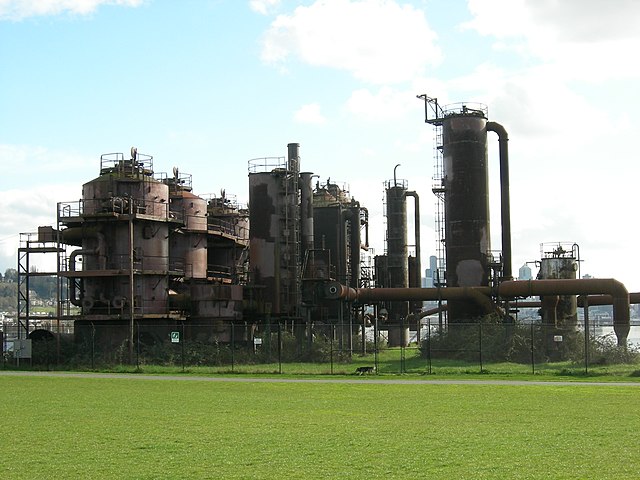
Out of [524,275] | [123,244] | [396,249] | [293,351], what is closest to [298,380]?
[293,351]

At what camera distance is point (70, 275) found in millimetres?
56062

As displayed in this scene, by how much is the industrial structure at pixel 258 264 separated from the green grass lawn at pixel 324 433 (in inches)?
813

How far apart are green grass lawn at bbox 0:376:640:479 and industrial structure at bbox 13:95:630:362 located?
20653 millimetres

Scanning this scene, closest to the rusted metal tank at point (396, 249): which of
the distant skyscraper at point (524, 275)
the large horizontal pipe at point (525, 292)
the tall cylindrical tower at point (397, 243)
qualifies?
the tall cylindrical tower at point (397, 243)

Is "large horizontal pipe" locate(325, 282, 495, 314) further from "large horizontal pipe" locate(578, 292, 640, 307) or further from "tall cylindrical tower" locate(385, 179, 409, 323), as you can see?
"tall cylindrical tower" locate(385, 179, 409, 323)

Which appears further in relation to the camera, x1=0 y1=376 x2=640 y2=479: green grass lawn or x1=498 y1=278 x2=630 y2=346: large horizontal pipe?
x1=498 y1=278 x2=630 y2=346: large horizontal pipe

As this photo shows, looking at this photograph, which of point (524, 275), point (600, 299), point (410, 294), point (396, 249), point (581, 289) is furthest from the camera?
point (524, 275)

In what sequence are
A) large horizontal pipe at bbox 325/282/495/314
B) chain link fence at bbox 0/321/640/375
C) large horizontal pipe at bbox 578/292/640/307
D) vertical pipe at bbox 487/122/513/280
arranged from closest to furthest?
1. chain link fence at bbox 0/321/640/375
2. large horizontal pipe at bbox 325/282/495/314
3. large horizontal pipe at bbox 578/292/640/307
4. vertical pipe at bbox 487/122/513/280

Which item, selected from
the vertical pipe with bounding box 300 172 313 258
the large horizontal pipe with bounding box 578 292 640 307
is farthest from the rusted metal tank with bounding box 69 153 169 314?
the large horizontal pipe with bounding box 578 292 640 307

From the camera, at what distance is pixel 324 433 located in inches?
878

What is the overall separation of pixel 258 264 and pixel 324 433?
40274 millimetres

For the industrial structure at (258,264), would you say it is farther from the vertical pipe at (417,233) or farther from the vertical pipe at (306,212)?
the vertical pipe at (417,233)

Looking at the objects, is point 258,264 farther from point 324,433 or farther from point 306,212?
point 324,433

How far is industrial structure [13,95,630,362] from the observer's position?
56625mm
